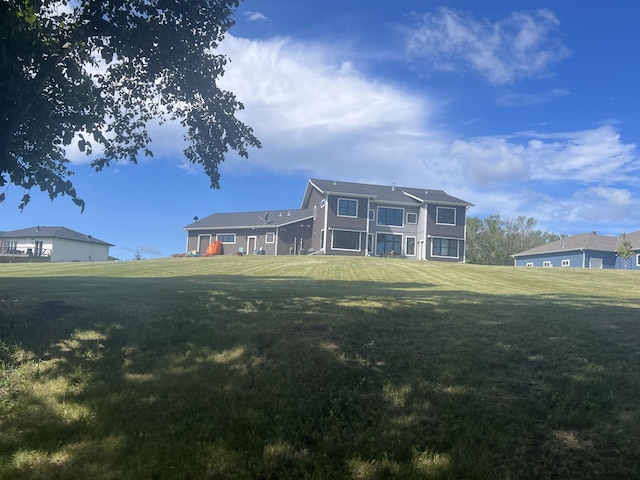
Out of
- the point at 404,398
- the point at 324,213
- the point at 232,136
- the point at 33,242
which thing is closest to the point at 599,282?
the point at 232,136

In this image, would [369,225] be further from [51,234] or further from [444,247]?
[51,234]

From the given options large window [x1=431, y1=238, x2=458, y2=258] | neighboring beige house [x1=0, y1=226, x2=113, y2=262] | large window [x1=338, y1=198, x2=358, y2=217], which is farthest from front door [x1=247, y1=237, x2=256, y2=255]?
neighboring beige house [x1=0, y1=226, x2=113, y2=262]

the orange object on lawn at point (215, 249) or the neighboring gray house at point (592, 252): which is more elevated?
the neighboring gray house at point (592, 252)

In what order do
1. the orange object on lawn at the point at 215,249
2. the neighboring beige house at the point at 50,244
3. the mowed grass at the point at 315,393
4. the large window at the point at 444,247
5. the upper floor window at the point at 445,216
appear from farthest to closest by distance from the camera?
1. the neighboring beige house at the point at 50,244
2. the orange object on lawn at the point at 215,249
3. the upper floor window at the point at 445,216
4. the large window at the point at 444,247
5. the mowed grass at the point at 315,393

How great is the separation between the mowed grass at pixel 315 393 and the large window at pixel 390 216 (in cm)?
3320

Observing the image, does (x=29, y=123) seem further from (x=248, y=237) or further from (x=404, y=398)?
(x=248, y=237)

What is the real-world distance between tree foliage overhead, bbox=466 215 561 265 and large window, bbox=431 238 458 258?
21.9 meters

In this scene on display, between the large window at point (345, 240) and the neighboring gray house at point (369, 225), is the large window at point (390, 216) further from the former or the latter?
the large window at point (345, 240)

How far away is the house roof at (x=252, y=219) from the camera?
4706 centimetres

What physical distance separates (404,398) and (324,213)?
34.4 meters

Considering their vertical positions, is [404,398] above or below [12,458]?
above

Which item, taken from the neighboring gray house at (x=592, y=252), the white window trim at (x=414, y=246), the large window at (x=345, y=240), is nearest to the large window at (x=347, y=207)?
the large window at (x=345, y=240)

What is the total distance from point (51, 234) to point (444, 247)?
41237 mm

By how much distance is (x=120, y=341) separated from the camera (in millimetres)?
7133
